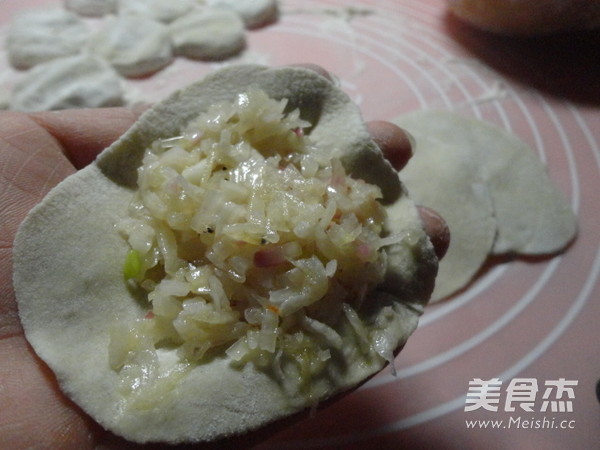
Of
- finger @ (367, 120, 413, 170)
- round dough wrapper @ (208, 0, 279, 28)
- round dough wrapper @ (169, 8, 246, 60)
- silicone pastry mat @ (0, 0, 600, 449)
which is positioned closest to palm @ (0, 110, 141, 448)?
silicone pastry mat @ (0, 0, 600, 449)

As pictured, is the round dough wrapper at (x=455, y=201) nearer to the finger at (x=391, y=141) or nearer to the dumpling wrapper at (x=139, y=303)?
the finger at (x=391, y=141)

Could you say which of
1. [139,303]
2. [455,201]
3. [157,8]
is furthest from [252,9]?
[139,303]

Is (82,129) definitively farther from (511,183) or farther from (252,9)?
(511,183)

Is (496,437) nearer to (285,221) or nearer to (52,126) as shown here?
(285,221)

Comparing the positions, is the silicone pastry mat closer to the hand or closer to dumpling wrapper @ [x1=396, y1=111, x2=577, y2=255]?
dumpling wrapper @ [x1=396, y1=111, x2=577, y2=255]

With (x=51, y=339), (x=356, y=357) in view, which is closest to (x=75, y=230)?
(x=51, y=339)

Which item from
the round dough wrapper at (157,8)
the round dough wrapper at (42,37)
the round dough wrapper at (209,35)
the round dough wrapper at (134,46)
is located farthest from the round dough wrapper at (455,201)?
the round dough wrapper at (42,37)
